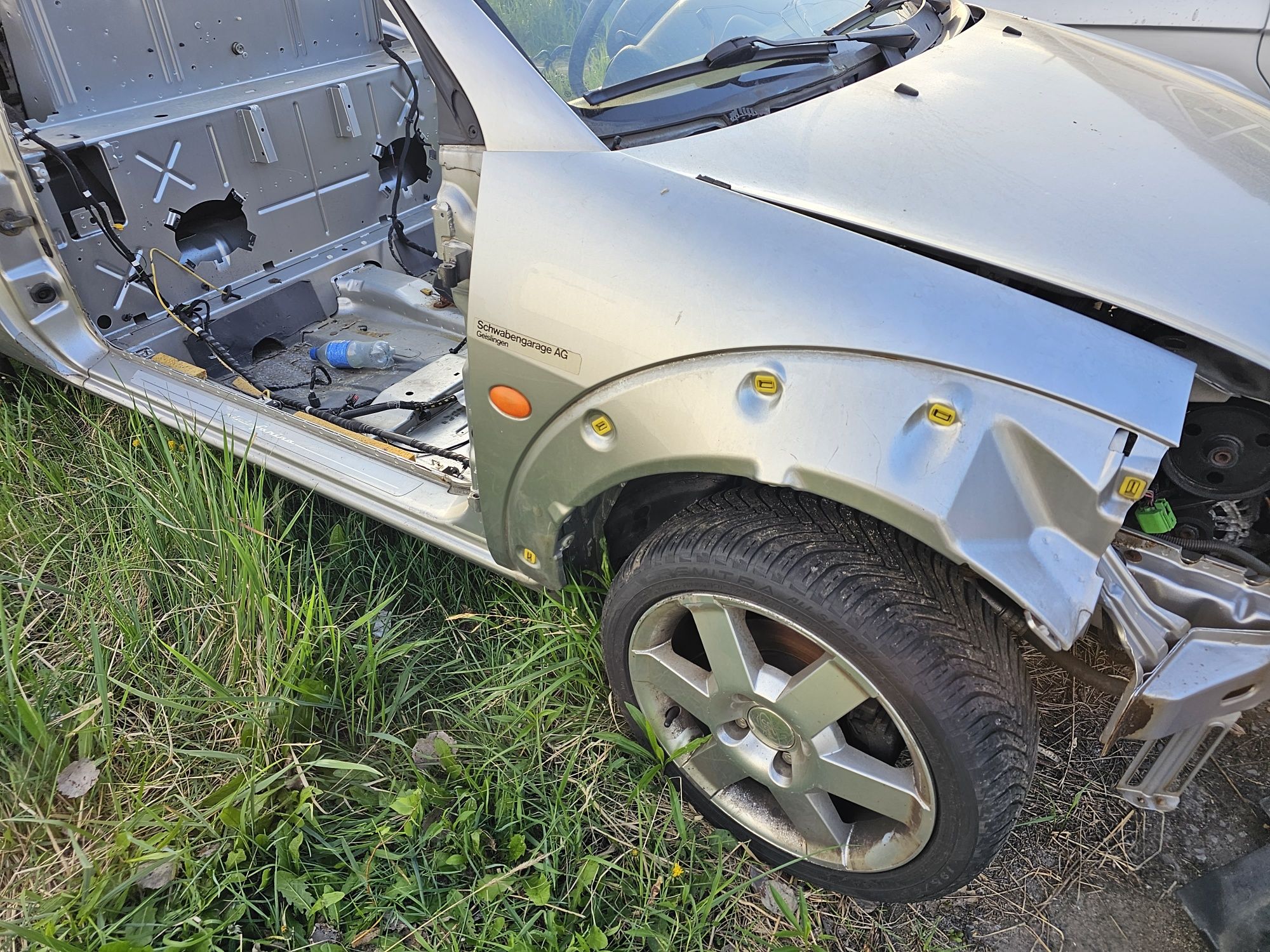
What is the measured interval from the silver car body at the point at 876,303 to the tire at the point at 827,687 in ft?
0.53

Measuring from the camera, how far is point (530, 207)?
4.75ft

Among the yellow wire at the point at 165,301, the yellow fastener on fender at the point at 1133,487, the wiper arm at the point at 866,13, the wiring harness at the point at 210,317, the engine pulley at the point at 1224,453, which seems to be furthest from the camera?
the yellow wire at the point at 165,301

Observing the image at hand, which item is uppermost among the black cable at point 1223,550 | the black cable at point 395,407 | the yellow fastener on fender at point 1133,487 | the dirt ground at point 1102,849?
the yellow fastener on fender at point 1133,487

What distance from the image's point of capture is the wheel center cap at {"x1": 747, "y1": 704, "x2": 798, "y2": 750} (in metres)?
1.50

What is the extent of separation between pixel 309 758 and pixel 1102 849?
1.70 meters

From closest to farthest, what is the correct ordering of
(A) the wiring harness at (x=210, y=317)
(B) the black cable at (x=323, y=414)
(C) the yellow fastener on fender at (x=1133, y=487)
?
(C) the yellow fastener on fender at (x=1133, y=487) → (B) the black cable at (x=323, y=414) → (A) the wiring harness at (x=210, y=317)

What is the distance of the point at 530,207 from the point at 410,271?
1869 millimetres

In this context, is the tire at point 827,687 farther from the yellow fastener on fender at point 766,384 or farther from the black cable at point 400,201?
the black cable at point 400,201

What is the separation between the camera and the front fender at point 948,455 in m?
1.16

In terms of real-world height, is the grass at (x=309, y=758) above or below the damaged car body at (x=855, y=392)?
below

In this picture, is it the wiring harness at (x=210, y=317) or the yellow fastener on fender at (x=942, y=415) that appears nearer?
the yellow fastener on fender at (x=942, y=415)

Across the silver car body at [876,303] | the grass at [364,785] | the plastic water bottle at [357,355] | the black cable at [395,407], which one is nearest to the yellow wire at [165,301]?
the plastic water bottle at [357,355]

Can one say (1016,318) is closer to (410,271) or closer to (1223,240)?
(1223,240)

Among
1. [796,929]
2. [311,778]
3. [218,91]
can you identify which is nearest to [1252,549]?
[796,929]
